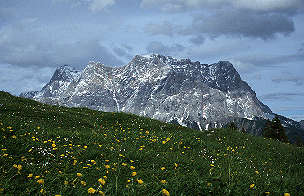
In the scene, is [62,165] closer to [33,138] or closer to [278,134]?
[33,138]

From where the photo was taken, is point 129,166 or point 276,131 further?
point 276,131

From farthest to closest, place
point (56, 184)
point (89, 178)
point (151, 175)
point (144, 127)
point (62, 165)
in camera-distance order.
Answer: point (144, 127) → point (62, 165) → point (151, 175) → point (89, 178) → point (56, 184)

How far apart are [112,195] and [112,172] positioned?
8.11 ft

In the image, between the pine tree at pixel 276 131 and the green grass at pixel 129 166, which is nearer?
the green grass at pixel 129 166

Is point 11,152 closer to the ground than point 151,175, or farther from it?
farther from it

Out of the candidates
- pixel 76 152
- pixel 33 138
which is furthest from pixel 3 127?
pixel 76 152

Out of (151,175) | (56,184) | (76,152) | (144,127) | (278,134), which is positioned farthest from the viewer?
(278,134)

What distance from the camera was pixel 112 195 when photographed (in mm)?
5219

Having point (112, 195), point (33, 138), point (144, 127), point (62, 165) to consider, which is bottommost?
point (112, 195)

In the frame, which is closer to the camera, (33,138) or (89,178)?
(89,178)

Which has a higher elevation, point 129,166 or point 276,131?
point 276,131

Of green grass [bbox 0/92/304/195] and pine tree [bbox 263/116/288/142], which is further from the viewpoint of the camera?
pine tree [bbox 263/116/288/142]

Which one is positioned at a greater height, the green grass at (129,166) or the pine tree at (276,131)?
the pine tree at (276,131)

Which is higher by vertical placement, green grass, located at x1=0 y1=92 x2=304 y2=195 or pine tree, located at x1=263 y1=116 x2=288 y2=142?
pine tree, located at x1=263 y1=116 x2=288 y2=142
